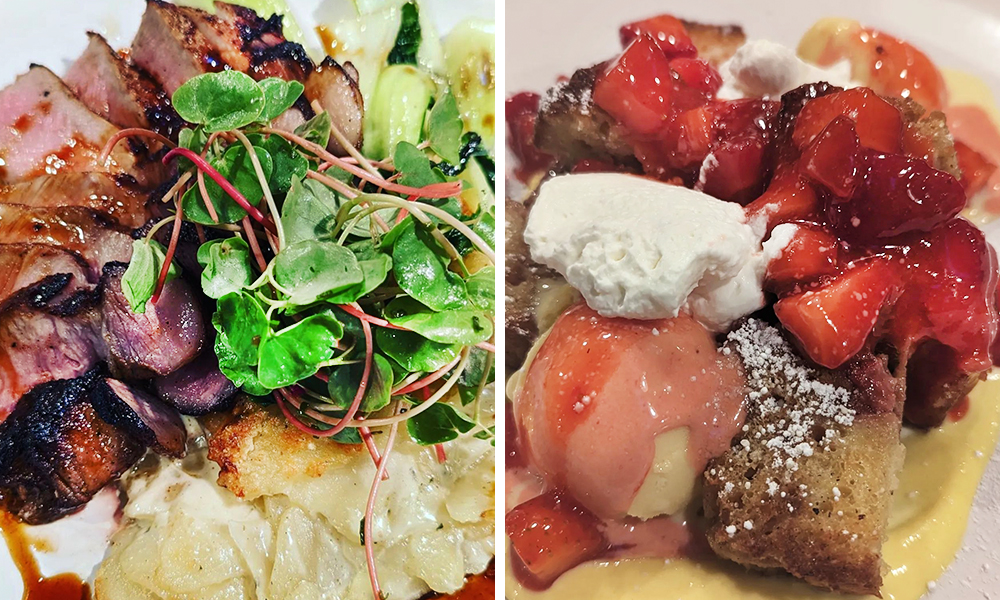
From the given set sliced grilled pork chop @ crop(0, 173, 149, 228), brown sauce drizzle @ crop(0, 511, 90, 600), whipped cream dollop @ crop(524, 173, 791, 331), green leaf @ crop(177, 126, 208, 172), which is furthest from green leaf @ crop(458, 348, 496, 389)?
brown sauce drizzle @ crop(0, 511, 90, 600)

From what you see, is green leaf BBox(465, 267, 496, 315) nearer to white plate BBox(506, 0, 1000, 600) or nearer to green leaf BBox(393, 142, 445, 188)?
green leaf BBox(393, 142, 445, 188)

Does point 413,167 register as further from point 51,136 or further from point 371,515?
point 51,136

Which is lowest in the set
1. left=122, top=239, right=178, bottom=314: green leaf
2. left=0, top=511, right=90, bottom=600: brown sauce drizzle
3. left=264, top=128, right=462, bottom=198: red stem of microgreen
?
left=0, top=511, right=90, bottom=600: brown sauce drizzle

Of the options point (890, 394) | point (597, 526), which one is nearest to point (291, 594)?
point (597, 526)

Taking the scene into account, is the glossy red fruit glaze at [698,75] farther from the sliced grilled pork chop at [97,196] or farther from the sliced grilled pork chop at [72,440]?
the sliced grilled pork chop at [72,440]

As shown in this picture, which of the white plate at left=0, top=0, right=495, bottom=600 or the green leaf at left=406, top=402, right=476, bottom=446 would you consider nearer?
the green leaf at left=406, top=402, right=476, bottom=446

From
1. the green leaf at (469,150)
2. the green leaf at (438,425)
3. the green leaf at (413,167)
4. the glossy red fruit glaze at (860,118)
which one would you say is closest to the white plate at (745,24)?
the green leaf at (469,150)

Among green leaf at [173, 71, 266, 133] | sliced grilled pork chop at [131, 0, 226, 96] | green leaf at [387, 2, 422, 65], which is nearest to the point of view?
green leaf at [173, 71, 266, 133]
